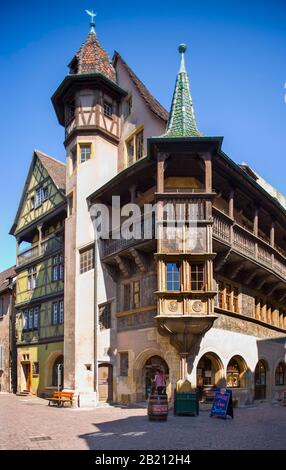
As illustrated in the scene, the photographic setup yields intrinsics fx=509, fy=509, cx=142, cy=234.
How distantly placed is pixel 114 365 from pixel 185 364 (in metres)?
4.86

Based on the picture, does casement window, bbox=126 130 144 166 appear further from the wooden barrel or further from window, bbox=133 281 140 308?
the wooden barrel

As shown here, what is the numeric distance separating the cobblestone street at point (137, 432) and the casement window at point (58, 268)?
10.8 metres

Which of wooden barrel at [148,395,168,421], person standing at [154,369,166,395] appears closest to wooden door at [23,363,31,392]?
person standing at [154,369,166,395]

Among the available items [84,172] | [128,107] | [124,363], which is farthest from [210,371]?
[128,107]

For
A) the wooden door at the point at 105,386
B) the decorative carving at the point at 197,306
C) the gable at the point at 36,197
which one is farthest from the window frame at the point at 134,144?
the wooden door at the point at 105,386

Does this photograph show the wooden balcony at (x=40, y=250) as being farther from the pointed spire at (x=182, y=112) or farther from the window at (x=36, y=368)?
the pointed spire at (x=182, y=112)

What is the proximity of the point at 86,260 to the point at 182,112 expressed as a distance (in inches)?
317

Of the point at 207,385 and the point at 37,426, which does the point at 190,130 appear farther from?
the point at 37,426

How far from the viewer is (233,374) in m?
21.2

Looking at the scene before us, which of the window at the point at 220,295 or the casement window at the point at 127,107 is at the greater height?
the casement window at the point at 127,107

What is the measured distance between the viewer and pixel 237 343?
20.9m

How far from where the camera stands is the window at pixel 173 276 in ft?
60.3

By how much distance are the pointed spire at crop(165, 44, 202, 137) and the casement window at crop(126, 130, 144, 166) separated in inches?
115

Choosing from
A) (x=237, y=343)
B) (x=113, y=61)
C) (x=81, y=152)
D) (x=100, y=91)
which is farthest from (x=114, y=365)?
(x=113, y=61)
